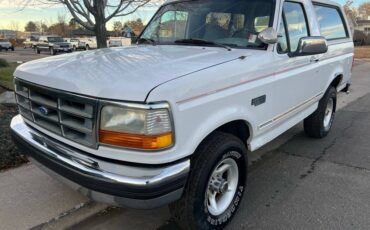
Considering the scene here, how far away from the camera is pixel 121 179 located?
2.35 meters

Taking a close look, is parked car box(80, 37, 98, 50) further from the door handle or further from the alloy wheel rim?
the alloy wheel rim

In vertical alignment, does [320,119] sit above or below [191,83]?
below

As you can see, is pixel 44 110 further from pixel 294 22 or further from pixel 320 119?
pixel 320 119

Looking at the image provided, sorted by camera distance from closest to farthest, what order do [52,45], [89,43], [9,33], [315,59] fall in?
1. [315,59]
2. [52,45]
3. [89,43]
4. [9,33]

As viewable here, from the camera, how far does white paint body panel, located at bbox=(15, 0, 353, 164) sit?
2365 mm

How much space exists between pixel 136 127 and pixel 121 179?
1.15 ft

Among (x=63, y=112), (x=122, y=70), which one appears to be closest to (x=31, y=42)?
(x=63, y=112)

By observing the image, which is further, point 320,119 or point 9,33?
point 9,33

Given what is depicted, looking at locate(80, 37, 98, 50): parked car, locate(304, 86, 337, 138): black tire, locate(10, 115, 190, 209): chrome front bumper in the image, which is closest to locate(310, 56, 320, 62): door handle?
locate(304, 86, 337, 138): black tire

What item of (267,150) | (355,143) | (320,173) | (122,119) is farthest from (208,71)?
(355,143)

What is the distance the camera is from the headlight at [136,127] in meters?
2.30

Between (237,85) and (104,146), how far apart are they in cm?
119

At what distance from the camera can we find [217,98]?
2.72 meters

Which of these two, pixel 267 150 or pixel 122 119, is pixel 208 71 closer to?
pixel 122 119
